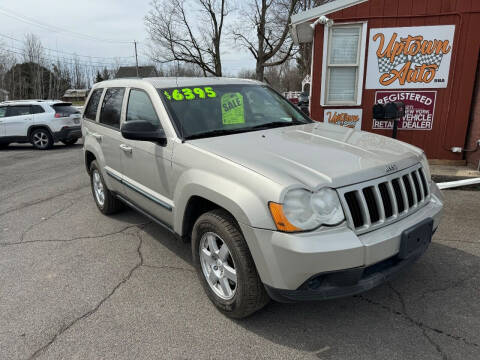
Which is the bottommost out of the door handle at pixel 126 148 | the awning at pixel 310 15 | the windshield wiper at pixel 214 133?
the door handle at pixel 126 148

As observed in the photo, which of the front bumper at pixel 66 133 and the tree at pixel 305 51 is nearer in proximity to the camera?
the front bumper at pixel 66 133

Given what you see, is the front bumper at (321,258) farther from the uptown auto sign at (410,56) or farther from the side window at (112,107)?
the uptown auto sign at (410,56)

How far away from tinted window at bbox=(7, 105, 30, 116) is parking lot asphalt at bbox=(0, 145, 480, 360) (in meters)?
9.71

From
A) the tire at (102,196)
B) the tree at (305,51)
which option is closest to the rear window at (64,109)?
the tire at (102,196)

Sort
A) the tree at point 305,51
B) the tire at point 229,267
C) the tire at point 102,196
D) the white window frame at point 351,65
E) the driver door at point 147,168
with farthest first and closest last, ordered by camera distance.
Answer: the tree at point 305,51
the white window frame at point 351,65
the tire at point 102,196
the driver door at point 147,168
the tire at point 229,267

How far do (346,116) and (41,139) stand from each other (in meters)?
10.3

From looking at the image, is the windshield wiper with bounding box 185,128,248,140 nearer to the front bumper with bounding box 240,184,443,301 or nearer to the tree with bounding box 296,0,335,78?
the front bumper with bounding box 240,184,443,301

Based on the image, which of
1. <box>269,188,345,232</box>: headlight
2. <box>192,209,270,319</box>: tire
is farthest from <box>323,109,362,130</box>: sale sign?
<box>269,188,345,232</box>: headlight

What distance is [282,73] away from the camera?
57.3 m

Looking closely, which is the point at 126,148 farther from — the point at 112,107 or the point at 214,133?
the point at 214,133

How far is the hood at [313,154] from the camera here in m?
2.29

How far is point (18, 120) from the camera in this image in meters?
12.4

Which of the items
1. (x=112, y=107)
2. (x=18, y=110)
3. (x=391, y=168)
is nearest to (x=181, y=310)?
(x=391, y=168)

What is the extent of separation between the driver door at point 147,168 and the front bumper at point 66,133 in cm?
975
